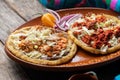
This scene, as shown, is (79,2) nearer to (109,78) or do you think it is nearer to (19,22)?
(19,22)

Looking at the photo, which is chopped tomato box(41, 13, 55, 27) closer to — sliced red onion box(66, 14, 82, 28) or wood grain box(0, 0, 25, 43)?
sliced red onion box(66, 14, 82, 28)

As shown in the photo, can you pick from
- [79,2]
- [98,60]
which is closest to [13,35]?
[98,60]

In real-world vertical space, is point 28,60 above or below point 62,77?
above

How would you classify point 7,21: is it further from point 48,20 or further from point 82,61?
point 82,61

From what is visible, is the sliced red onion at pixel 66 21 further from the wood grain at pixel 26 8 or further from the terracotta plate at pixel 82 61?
the wood grain at pixel 26 8

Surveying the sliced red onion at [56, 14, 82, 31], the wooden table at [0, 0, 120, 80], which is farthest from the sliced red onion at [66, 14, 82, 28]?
the wooden table at [0, 0, 120, 80]
